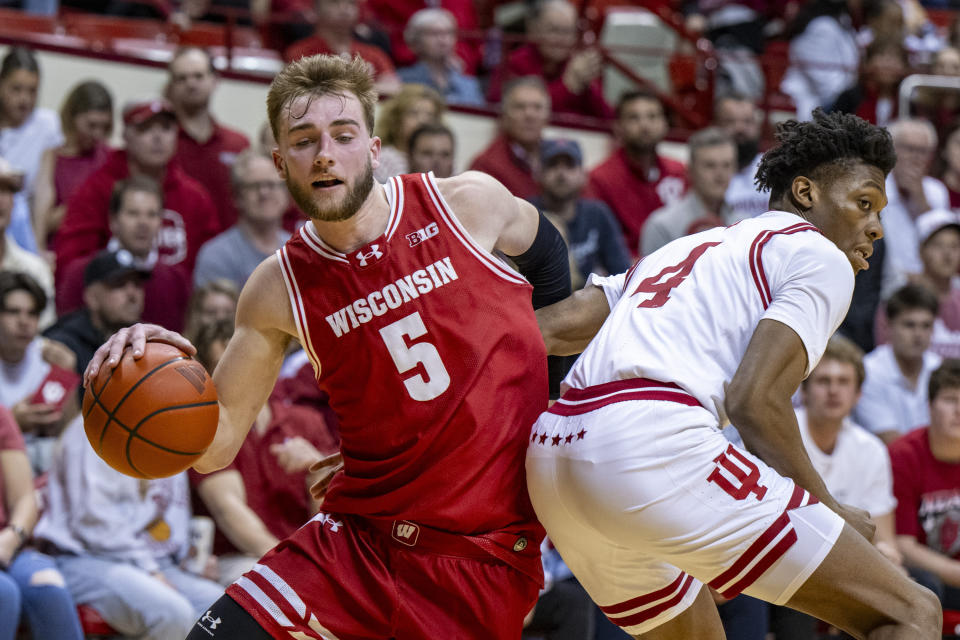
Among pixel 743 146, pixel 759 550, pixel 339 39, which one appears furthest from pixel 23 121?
pixel 759 550

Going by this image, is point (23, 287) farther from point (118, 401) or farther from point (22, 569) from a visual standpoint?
point (118, 401)

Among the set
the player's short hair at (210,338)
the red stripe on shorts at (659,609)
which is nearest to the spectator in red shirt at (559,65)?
the player's short hair at (210,338)

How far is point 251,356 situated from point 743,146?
6287 mm

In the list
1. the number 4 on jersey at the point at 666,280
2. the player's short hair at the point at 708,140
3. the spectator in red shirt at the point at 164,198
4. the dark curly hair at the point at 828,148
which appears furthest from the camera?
the player's short hair at the point at 708,140

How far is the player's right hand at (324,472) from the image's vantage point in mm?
4086

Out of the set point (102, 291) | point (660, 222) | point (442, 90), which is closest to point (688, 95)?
point (442, 90)

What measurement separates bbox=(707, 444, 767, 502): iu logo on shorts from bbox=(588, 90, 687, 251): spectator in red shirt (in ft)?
18.6

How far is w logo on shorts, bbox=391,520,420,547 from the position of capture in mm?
3715

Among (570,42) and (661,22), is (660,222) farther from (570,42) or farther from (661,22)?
(661,22)

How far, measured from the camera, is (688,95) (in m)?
11.7

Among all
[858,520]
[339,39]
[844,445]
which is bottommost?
[844,445]

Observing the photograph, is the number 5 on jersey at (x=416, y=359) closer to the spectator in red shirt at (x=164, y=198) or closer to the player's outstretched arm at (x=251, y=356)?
the player's outstretched arm at (x=251, y=356)

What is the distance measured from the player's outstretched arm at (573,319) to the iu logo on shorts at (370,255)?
59cm

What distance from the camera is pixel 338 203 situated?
3750mm
